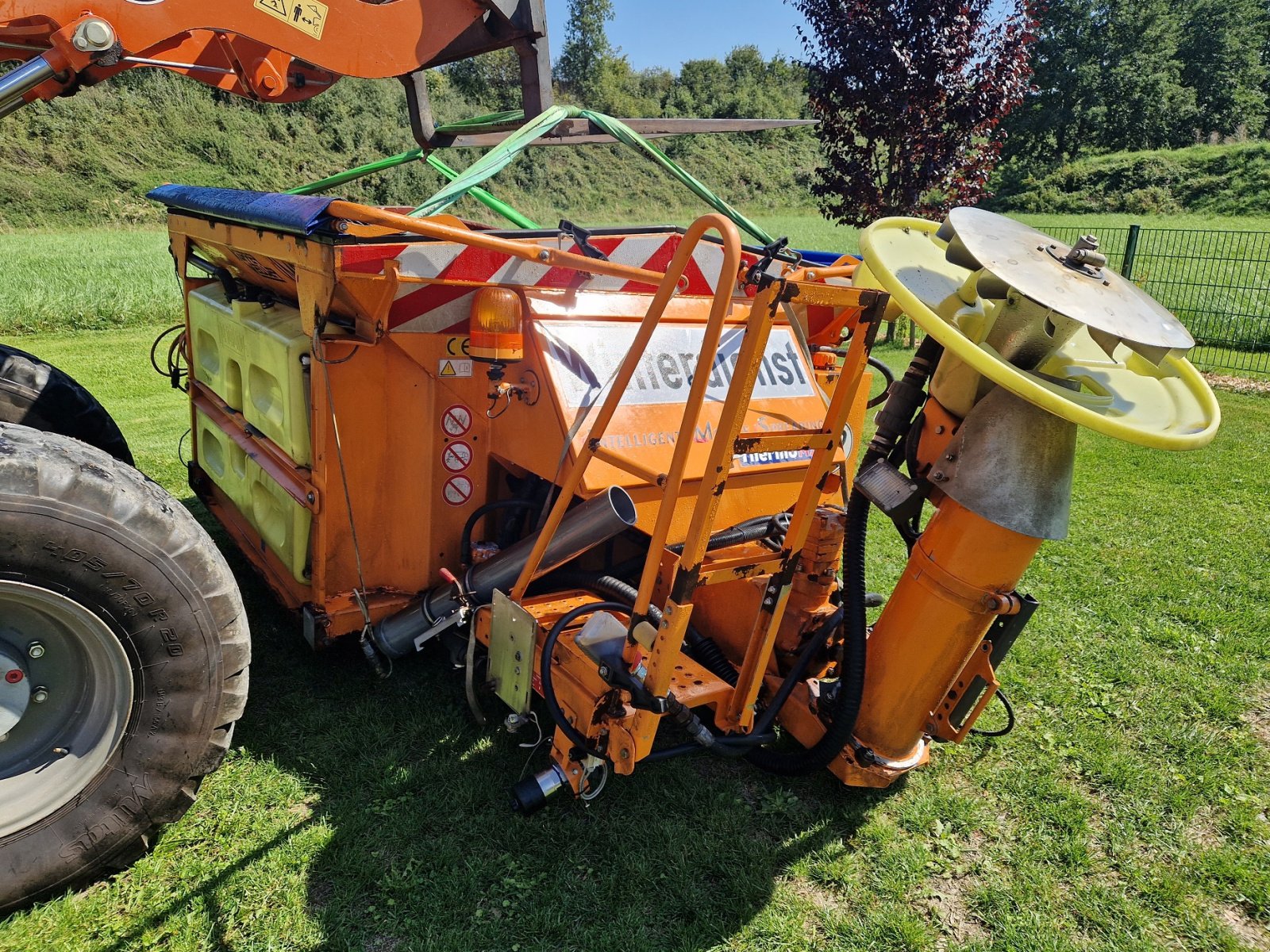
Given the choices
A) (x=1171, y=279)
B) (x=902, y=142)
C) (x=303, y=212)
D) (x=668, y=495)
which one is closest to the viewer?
(x=668, y=495)

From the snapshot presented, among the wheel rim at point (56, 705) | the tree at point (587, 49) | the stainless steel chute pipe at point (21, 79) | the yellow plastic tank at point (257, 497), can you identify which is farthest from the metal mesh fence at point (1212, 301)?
the tree at point (587, 49)

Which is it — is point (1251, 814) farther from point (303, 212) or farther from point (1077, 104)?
point (1077, 104)

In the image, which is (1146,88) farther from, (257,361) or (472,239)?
(472,239)

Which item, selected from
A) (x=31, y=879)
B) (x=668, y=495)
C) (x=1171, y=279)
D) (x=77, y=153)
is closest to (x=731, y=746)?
(x=668, y=495)

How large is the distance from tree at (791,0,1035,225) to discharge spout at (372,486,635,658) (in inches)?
357

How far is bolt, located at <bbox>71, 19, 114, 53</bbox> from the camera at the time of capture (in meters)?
2.30

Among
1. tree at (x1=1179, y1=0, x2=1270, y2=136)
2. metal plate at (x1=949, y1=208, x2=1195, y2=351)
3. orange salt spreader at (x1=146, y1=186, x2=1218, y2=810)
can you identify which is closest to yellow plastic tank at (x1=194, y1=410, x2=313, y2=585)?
orange salt spreader at (x1=146, y1=186, x2=1218, y2=810)

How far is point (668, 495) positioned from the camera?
1938 mm

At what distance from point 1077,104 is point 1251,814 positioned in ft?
188

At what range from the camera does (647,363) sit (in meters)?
2.72

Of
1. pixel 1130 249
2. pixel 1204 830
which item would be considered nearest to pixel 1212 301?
pixel 1130 249

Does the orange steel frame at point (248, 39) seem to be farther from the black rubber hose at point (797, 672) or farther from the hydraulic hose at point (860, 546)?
the black rubber hose at point (797, 672)

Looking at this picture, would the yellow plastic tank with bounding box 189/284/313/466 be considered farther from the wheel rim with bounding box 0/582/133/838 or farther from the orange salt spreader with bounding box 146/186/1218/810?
the wheel rim with bounding box 0/582/133/838

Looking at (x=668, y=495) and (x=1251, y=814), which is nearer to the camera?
(x=668, y=495)
